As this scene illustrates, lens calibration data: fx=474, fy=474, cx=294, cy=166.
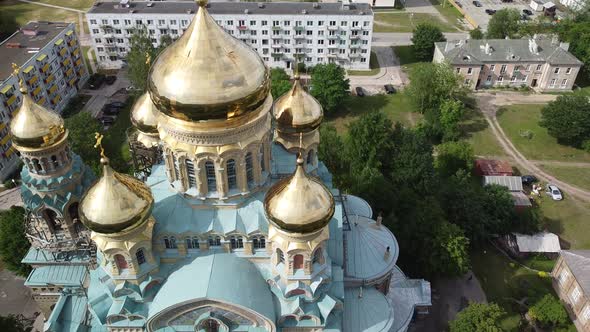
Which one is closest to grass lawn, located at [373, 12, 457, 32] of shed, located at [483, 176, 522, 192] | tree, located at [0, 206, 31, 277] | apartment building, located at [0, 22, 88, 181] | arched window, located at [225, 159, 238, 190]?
shed, located at [483, 176, 522, 192]

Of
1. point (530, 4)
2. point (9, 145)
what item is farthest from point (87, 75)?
point (530, 4)

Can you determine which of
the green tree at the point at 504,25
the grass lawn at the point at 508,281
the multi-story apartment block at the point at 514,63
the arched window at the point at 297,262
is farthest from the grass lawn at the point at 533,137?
the arched window at the point at 297,262

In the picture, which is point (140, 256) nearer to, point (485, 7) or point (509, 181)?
point (509, 181)

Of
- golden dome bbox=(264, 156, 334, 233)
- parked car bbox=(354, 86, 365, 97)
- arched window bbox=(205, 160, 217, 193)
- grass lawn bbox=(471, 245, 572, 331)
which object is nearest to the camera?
golden dome bbox=(264, 156, 334, 233)

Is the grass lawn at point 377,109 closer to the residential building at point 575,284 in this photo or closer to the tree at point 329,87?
the tree at point 329,87

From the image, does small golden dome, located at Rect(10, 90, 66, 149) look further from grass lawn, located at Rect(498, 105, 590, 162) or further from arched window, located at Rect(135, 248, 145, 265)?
grass lawn, located at Rect(498, 105, 590, 162)

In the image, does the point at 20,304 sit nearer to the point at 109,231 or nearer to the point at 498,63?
the point at 109,231
